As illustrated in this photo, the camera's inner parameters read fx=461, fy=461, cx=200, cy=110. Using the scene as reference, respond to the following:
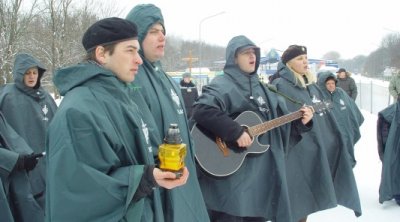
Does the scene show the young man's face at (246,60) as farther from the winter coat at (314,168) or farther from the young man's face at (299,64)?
the young man's face at (299,64)

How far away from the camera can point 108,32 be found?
213 centimetres

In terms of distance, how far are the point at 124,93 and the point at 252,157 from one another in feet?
6.30

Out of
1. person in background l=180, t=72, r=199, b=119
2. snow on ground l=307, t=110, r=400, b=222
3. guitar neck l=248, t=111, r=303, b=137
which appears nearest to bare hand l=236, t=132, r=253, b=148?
guitar neck l=248, t=111, r=303, b=137

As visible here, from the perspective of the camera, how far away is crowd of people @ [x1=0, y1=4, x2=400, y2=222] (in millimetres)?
1889

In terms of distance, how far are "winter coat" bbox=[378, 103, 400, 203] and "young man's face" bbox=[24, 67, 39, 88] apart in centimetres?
438

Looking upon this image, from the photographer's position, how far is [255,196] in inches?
149

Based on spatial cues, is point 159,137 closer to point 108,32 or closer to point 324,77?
point 108,32

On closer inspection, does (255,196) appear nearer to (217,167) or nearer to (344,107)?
(217,167)

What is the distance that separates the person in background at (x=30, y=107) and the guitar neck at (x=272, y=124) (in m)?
2.27

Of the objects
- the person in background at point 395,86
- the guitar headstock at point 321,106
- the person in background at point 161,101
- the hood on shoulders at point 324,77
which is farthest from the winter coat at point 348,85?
the person in background at point 161,101

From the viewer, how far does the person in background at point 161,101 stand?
2492mm

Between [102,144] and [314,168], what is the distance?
9.62 feet

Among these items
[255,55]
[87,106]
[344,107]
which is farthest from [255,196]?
[344,107]

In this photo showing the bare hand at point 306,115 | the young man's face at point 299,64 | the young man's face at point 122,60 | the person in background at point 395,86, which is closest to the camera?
the young man's face at point 122,60
